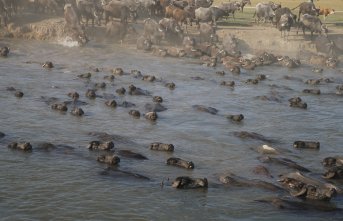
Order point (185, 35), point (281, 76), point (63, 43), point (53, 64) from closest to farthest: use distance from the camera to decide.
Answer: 1. point (53, 64)
2. point (281, 76)
3. point (63, 43)
4. point (185, 35)

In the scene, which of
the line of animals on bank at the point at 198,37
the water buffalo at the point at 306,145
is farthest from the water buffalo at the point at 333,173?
the line of animals on bank at the point at 198,37

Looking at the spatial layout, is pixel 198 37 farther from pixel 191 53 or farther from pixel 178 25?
pixel 191 53

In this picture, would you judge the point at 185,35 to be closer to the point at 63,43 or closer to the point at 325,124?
the point at 63,43

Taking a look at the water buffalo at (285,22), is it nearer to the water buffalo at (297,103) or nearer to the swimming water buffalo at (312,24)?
the swimming water buffalo at (312,24)

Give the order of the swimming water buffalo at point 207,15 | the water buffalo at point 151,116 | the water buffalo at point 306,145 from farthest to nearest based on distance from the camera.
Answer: the swimming water buffalo at point 207,15 → the water buffalo at point 151,116 → the water buffalo at point 306,145

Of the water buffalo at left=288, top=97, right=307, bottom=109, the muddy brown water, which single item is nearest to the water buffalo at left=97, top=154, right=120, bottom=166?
the muddy brown water

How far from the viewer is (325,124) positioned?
69.4 feet

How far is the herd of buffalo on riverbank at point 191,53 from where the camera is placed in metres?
14.0

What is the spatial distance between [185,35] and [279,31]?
7.09 metres

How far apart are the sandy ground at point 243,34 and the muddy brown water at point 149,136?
3.86 m

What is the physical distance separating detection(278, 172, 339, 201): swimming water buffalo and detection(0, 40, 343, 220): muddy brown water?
0.93 feet

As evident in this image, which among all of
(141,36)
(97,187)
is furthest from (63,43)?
(97,187)

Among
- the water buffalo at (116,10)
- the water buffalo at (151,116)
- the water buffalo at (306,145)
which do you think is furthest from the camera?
the water buffalo at (116,10)

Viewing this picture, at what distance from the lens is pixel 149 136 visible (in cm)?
1808
